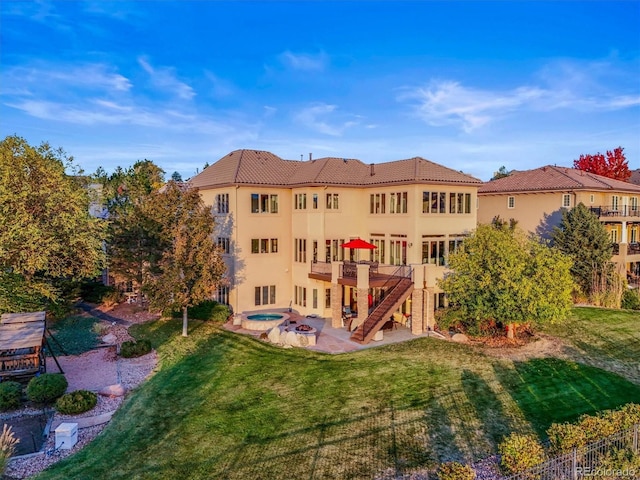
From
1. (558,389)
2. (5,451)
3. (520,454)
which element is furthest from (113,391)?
(558,389)

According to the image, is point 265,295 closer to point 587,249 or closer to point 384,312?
point 384,312

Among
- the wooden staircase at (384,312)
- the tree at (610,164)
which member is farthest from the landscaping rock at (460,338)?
the tree at (610,164)

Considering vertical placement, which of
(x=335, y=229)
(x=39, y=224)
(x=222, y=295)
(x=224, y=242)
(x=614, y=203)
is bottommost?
(x=222, y=295)

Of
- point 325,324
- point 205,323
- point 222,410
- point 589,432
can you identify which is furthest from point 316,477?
point 205,323

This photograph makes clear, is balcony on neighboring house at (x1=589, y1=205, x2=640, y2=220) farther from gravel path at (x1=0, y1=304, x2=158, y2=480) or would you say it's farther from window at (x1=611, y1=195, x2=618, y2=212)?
gravel path at (x1=0, y1=304, x2=158, y2=480)

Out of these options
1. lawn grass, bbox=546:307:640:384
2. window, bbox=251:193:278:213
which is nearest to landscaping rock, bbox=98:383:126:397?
window, bbox=251:193:278:213

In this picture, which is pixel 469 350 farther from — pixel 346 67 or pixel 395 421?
pixel 346 67
